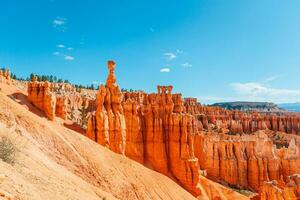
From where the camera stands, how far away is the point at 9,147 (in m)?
12.5

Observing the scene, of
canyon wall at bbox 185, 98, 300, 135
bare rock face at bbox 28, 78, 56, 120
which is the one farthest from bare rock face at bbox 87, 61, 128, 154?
canyon wall at bbox 185, 98, 300, 135

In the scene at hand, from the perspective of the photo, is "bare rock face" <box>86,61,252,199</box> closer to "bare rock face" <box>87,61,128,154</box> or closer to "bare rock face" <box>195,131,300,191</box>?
"bare rock face" <box>87,61,128,154</box>

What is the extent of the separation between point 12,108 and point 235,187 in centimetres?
3955

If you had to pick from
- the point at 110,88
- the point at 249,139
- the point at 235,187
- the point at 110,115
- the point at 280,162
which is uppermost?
the point at 110,88

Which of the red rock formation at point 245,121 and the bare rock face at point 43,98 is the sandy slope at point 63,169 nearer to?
the bare rock face at point 43,98

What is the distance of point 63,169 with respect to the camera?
17844 millimetres

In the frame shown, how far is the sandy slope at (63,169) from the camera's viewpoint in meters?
11.2

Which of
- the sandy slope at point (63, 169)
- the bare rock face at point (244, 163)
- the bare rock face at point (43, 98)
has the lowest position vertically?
the bare rock face at point (244, 163)

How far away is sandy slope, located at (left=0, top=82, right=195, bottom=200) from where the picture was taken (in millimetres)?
11246

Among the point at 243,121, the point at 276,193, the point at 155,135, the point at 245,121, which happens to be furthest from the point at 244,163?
the point at 243,121

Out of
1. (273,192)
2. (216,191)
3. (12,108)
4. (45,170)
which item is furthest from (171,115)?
(45,170)

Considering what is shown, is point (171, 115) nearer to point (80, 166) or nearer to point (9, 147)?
point (80, 166)

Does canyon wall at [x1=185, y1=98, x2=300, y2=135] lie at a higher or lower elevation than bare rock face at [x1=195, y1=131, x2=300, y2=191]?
higher

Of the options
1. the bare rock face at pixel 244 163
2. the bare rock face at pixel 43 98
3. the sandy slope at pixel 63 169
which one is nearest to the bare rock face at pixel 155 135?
the sandy slope at pixel 63 169
